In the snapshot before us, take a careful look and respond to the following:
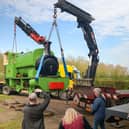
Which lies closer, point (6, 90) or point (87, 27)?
point (87, 27)

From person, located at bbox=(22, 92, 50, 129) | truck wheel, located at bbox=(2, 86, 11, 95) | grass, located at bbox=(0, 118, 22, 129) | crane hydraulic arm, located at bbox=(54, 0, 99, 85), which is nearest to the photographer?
person, located at bbox=(22, 92, 50, 129)

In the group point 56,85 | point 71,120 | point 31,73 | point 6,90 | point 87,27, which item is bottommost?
point 71,120

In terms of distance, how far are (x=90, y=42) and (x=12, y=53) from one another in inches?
312

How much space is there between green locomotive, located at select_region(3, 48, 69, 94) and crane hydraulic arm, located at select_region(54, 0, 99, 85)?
2.12 metres

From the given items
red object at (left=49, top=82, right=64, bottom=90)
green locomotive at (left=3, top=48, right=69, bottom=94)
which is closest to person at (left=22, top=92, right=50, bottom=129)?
green locomotive at (left=3, top=48, right=69, bottom=94)

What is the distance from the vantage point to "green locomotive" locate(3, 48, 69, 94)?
2264 cm

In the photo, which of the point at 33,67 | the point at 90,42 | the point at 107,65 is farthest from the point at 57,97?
the point at 107,65

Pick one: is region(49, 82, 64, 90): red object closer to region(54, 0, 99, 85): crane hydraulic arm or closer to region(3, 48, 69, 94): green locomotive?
region(3, 48, 69, 94): green locomotive

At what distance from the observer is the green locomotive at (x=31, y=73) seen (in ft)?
74.3

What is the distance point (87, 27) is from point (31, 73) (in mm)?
5127

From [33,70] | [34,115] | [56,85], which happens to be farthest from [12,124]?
[33,70]

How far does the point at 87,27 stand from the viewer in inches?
929

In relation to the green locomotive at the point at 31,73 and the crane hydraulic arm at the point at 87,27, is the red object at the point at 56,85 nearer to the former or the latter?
the green locomotive at the point at 31,73

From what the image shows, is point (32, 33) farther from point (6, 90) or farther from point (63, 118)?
point (63, 118)
